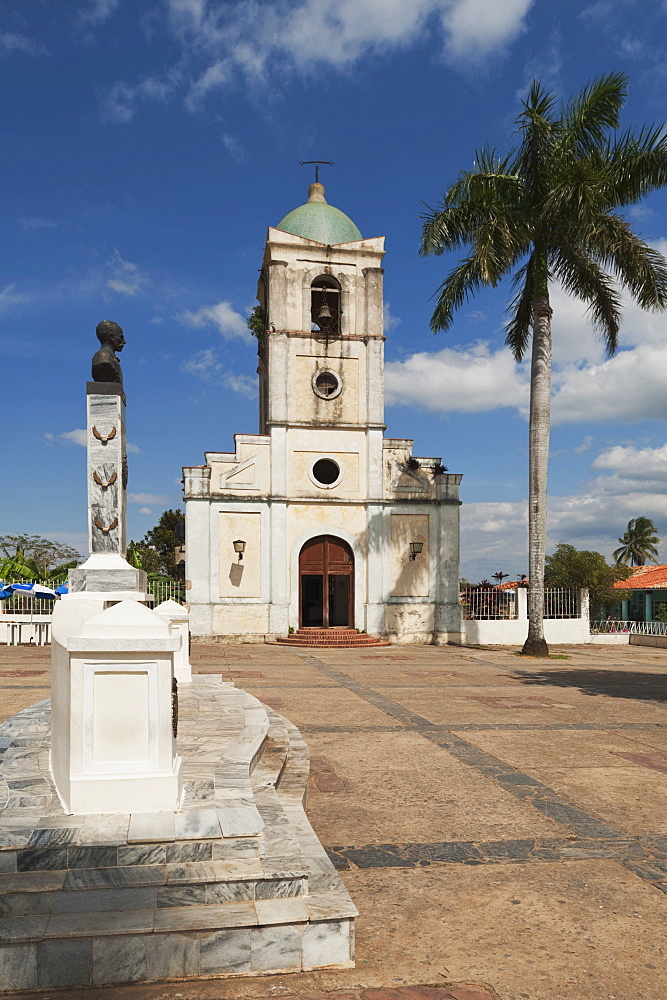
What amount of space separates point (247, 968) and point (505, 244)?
18822 mm

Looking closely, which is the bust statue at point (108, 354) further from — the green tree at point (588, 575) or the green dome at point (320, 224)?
the green tree at point (588, 575)

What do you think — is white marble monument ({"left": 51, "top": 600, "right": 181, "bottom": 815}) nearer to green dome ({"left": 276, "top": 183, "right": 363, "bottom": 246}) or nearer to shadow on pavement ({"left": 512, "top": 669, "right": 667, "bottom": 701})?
shadow on pavement ({"left": 512, "top": 669, "right": 667, "bottom": 701})

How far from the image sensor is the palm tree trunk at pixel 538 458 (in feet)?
66.7

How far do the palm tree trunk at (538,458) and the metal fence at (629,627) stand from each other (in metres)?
6.87

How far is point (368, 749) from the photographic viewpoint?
26.1 ft

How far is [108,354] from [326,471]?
15.2 meters

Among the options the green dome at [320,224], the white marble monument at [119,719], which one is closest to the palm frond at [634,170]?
the green dome at [320,224]

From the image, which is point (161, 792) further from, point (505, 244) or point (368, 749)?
point (505, 244)

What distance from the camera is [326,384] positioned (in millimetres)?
24344

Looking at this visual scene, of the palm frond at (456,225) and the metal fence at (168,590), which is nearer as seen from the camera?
the palm frond at (456,225)

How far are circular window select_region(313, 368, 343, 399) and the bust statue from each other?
47.6 ft

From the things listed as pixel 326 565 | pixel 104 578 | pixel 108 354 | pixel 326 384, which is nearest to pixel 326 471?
pixel 326 384

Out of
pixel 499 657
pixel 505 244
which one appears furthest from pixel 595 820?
pixel 505 244

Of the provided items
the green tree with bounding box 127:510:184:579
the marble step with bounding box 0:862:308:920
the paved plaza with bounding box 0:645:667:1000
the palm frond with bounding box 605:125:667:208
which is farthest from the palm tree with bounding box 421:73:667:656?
the green tree with bounding box 127:510:184:579
